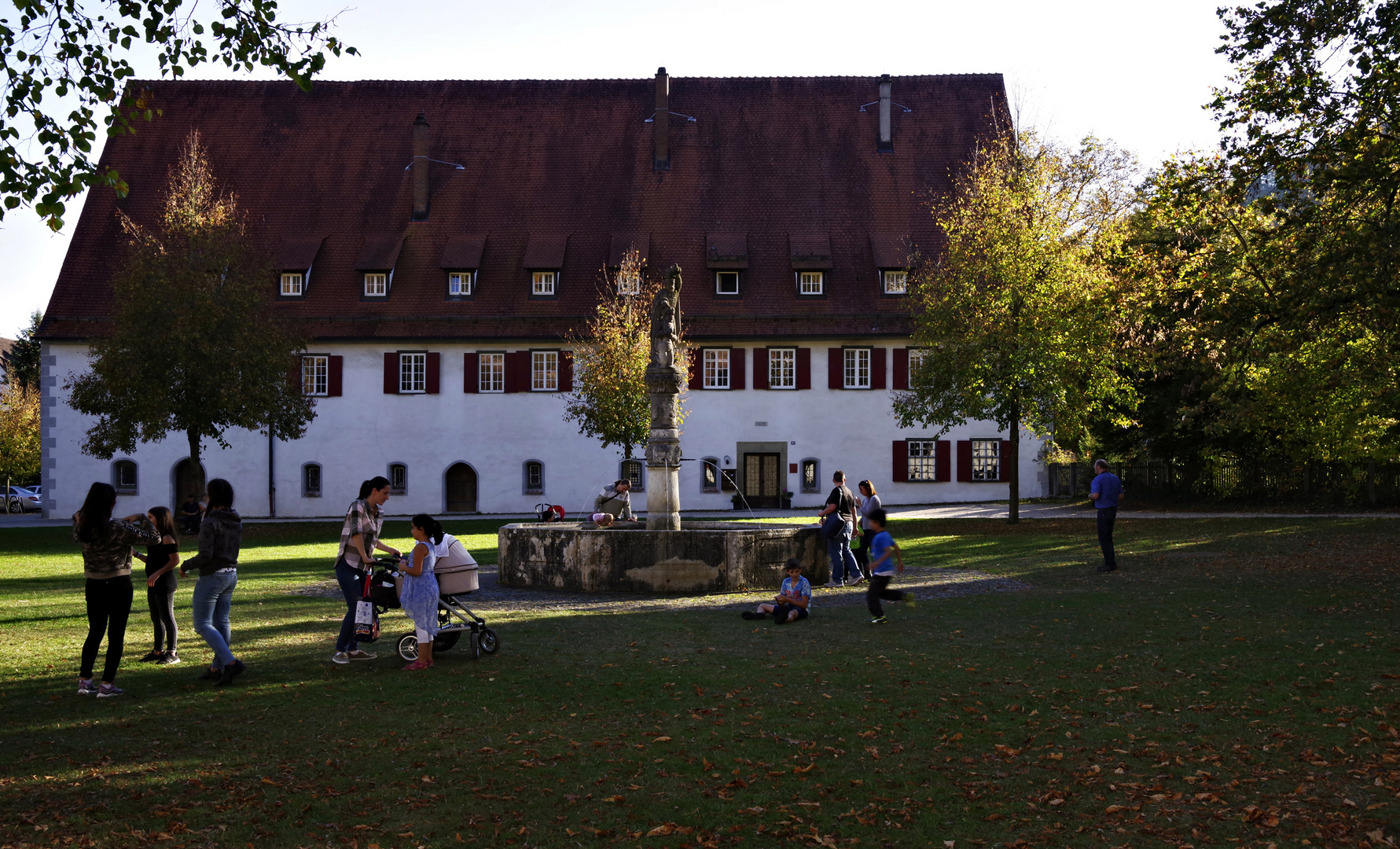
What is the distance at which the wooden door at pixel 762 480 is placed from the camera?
40.4 metres

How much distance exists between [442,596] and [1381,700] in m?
7.43

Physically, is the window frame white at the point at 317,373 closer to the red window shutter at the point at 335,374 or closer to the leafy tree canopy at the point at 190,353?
the red window shutter at the point at 335,374

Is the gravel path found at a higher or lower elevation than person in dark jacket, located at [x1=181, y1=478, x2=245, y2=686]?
lower

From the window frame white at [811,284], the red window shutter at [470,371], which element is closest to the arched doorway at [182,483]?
the red window shutter at [470,371]

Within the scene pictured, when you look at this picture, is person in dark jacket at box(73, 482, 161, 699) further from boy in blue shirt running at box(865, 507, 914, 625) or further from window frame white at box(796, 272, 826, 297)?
window frame white at box(796, 272, 826, 297)

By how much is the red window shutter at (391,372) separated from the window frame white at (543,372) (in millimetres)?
4535

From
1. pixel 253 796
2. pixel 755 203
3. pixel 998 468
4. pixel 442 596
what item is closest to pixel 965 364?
pixel 998 468

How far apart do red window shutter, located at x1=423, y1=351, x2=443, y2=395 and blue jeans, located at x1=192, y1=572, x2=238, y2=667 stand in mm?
31320

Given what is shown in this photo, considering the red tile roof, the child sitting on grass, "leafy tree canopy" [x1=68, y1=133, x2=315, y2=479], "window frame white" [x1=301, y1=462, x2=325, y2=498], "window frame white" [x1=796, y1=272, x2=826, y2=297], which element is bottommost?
the child sitting on grass

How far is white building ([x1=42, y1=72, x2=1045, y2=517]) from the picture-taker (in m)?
40.2

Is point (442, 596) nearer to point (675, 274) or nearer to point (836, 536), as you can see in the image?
point (836, 536)

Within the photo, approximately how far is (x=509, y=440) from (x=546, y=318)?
171 inches

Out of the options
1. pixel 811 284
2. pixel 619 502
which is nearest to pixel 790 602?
pixel 619 502

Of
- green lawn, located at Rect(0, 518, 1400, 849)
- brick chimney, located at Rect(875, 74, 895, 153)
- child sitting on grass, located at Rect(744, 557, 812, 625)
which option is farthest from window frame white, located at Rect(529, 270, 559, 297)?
child sitting on grass, located at Rect(744, 557, 812, 625)
